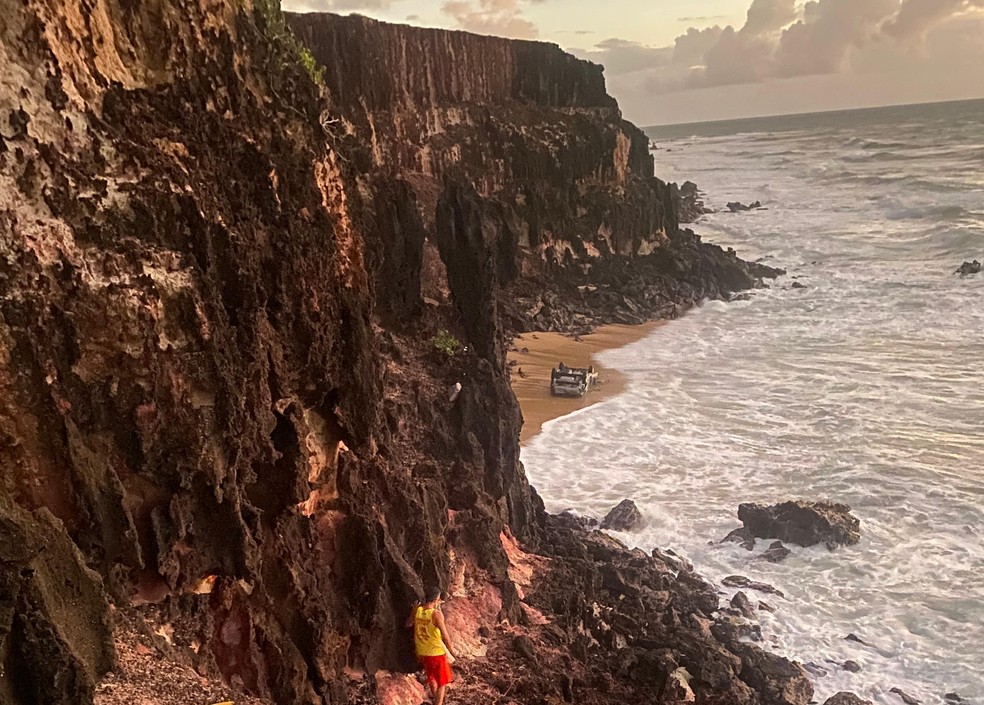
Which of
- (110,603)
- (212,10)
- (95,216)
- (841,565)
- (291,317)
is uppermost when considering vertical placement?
(212,10)

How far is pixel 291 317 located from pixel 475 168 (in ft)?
81.1

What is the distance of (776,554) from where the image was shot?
14000 mm

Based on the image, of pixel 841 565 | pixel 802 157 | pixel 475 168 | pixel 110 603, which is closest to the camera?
pixel 110 603

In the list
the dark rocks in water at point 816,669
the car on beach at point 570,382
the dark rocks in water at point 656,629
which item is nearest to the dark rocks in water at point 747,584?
the dark rocks in water at point 656,629

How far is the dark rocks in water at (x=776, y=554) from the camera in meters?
14.0

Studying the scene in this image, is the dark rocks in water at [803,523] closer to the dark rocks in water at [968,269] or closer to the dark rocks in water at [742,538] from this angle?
the dark rocks in water at [742,538]

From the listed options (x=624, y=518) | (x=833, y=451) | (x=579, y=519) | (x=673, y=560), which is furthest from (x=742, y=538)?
(x=833, y=451)

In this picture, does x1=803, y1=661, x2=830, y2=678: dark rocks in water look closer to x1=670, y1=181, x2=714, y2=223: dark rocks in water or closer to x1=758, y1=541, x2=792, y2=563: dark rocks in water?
x1=758, y1=541, x2=792, y2=563: dark rocks in water

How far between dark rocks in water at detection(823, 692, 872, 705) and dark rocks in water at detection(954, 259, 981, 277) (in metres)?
29.8

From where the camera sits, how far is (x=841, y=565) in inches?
543

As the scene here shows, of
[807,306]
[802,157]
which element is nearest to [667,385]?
[807,306]

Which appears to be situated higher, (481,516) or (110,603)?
(110,603)

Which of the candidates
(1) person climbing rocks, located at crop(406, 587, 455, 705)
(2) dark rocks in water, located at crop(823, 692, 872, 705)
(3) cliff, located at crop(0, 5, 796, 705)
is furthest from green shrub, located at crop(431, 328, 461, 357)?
(2) dark rocks in water, located at crop(823, 692, 872, 705)

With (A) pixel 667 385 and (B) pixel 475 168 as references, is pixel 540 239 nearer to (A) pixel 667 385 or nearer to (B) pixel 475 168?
(B) pixel 475 168
